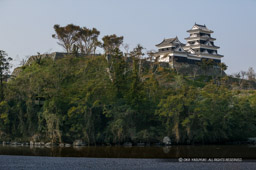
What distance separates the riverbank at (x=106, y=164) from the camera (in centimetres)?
1991

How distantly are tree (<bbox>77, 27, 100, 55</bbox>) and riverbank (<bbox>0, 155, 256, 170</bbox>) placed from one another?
33.8 m

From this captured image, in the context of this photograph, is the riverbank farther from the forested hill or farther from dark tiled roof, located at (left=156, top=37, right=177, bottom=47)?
dark tiled roof, located at (left=156, top=37, right=177, bottom=47)

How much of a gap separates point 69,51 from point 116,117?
2420 centimetres

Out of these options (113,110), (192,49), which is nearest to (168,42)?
(192,49)

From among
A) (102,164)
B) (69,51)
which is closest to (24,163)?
(102,164)

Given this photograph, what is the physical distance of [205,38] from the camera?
72.1m

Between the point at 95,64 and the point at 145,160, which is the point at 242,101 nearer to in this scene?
the point at 95,64

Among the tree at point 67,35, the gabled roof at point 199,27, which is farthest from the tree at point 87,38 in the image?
the gabled roof at point 199,27

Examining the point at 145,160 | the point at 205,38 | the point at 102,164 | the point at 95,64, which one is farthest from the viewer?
the point at 205,38

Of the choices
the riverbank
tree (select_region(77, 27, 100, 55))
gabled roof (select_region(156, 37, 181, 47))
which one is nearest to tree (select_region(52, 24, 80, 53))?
tree (select_region(77, 27, 100, 55))

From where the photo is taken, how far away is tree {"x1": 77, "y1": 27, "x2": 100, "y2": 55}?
55156 mm

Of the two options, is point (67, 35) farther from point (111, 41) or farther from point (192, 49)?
point (192, 49)

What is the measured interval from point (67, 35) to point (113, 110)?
2345 centimetres

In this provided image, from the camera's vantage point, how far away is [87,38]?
56.3m
